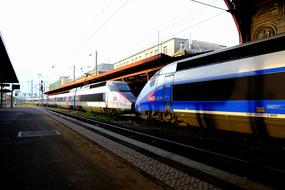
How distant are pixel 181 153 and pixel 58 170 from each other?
142 inches

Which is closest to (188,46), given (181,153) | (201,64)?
(201,64)

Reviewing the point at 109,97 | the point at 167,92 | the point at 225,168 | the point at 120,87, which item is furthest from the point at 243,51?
the point at 109,97

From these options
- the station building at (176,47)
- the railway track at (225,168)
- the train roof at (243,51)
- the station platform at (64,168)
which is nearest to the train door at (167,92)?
the train roof at (243,51)

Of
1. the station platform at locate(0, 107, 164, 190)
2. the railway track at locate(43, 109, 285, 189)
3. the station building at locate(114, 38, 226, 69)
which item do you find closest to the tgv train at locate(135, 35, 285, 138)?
the railway track at locate(43, 109, 285, 189)

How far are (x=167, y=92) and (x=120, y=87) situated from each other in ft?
27.6

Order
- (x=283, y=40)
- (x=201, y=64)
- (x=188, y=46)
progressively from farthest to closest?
(x=188, y=46), (x=201, y=64), (x=283, y=40)

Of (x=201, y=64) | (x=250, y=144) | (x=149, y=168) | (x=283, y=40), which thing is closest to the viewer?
(x=149, y=168)

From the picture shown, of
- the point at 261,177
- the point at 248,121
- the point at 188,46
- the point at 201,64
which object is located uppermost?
the point at 188,46

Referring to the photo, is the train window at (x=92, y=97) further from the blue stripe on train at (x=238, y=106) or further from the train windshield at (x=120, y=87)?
the blue stripe on train at (x=238, y=106)

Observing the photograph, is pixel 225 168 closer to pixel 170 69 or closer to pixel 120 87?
pixel 170 69

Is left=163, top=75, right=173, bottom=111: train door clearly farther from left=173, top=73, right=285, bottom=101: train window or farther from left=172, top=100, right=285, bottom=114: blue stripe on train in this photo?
left=172, top=100, right=285, bottom=114: blue stripe on train

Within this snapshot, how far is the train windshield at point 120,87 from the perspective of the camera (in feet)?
67.3

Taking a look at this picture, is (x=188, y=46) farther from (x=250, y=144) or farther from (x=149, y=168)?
(x=149, y=168)

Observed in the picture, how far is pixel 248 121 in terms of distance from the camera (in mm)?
8242
